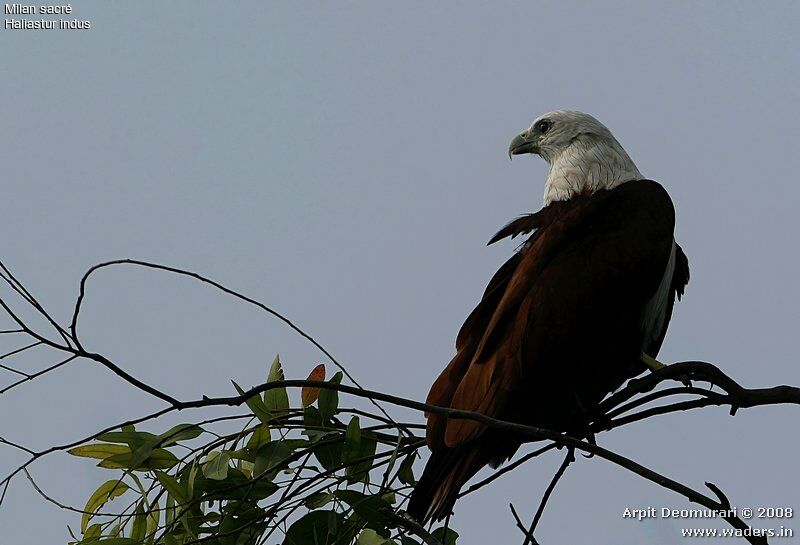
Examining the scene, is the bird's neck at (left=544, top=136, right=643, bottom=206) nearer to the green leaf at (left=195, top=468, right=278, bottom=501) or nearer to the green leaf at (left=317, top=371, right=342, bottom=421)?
the green leaf at (left=317, top=371, right=342, bottom=421)

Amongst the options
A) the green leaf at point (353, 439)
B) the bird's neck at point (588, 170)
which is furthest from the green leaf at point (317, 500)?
the bird's neck at point (588, 170)

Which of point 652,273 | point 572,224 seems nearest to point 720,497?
point 652,273

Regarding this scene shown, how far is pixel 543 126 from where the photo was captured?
4.66 metres

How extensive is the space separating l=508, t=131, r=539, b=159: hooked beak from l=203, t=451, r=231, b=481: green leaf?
8.04ft

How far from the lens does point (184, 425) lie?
9.04 ft

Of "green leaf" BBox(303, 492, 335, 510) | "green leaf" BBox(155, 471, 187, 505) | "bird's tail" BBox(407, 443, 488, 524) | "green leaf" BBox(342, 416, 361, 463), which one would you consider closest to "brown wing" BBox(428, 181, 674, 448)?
"bird's tail" BBox(407, 443, 488, 524)

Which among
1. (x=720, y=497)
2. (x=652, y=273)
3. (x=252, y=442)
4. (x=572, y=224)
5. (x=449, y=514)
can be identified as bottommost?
(x=720, y=497)

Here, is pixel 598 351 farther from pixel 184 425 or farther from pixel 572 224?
pixel 184 425

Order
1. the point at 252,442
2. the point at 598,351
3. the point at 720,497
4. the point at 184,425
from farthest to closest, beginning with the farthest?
the point at 598,351 < the point at 252,442 < the point at 184,425 < the point at 720,497

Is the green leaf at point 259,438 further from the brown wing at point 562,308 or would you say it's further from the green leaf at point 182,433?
the brown wing at point 562,308

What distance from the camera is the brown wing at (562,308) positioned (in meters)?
3.31

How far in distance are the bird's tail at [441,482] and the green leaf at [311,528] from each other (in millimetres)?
407

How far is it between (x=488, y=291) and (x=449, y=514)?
971 mm

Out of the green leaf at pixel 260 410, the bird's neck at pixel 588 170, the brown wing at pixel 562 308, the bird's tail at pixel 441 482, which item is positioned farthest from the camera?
the bird's neck at pixel 588 170
